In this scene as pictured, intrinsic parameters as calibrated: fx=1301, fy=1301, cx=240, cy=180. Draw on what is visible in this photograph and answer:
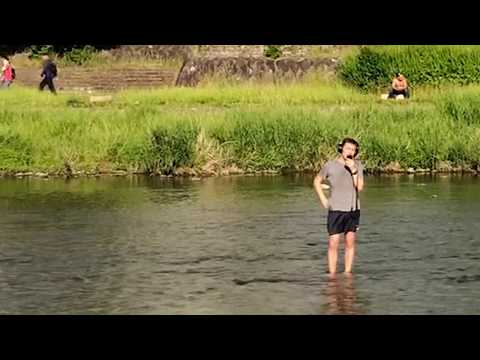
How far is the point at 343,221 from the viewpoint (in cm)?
1345

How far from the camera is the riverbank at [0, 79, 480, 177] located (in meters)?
25.6

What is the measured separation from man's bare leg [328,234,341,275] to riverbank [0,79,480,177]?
36.5 feet

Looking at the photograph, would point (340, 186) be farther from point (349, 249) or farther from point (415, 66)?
point (415, 66)

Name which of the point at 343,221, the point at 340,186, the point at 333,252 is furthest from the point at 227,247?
the point at 340,186

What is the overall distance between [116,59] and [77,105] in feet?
39.4

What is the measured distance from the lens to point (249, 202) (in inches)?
856

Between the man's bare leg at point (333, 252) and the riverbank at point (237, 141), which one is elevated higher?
the riverbank at point (237, 141)

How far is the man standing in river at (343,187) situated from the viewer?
43.4ft

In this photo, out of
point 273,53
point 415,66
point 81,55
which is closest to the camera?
point 415,66

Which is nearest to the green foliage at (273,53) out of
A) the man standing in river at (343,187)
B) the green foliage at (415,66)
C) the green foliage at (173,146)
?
the green foliage at (415,66)

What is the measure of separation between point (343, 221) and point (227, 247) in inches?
150

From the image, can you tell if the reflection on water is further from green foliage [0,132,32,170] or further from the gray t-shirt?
green foliage [0,132,32,170]

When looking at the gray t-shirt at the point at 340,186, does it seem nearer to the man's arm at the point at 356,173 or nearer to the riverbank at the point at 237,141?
the man's arm at the point at 356,173
